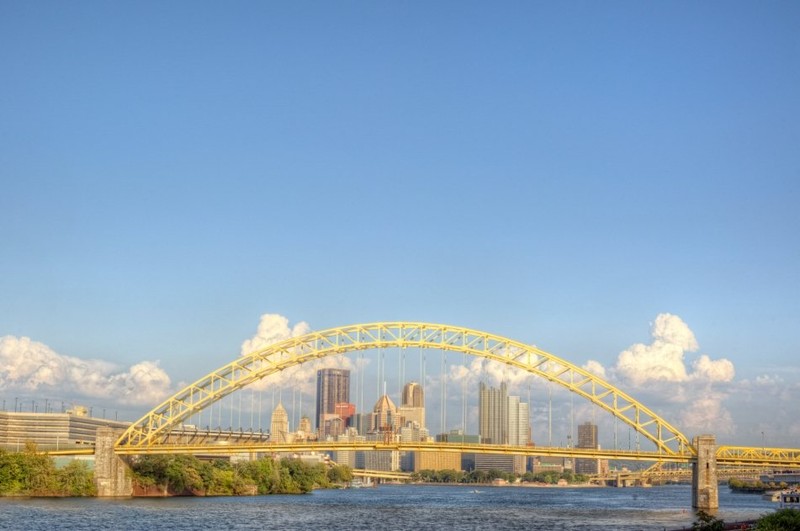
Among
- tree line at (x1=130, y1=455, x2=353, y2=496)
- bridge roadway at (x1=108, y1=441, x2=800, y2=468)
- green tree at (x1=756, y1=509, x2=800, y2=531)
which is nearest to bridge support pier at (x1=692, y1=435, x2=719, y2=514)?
bridge roadway at (x1=108, y1=441, x2=800, y2=468)

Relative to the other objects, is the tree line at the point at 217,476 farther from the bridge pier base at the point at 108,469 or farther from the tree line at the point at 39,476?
the tree line at the point at 39,476

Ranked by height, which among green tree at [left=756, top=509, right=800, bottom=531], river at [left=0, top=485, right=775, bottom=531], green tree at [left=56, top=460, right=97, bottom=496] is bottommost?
river at [left=0, top=485, right=775, bottom=531]

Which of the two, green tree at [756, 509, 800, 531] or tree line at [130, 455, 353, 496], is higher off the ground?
green tree at [756, 509, 800, 531]

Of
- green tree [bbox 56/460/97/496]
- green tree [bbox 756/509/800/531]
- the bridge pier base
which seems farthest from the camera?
→ the bridge pier base

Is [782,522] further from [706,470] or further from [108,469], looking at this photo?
[108,469]

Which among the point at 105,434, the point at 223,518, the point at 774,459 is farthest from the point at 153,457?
the point at 774,459

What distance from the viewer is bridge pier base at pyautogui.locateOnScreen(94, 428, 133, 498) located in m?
113

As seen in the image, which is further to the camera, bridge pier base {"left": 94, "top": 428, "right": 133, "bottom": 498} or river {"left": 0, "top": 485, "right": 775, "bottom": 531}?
bridge pier base {"left": 94, "top": 428, "right": 133, "bottom": 498}

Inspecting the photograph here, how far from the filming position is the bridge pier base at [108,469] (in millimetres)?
113281

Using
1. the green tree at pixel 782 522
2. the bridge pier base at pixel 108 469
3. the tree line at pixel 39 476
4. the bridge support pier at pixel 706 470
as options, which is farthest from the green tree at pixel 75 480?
the green tree at pixel 782 522

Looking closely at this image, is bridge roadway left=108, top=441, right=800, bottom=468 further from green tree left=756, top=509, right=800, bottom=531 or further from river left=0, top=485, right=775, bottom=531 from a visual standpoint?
green tree left=756, top=509, right=800, bottom=531

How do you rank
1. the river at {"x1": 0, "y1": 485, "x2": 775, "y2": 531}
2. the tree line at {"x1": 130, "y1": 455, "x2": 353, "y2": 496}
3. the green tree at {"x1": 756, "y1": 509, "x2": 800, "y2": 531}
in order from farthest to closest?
the tree line at {"x1": 130, "y1": 455, "x2": 353, "y2": 496}, the river at {"x1": 0, "y1": 485, "x2": 775, "y2": 531}, the green tree at {"x1": 756, "y1": 509, "x2": 800, "y2": 531}

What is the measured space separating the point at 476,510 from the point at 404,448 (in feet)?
53.2

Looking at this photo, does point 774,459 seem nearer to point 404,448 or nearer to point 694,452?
point 694,452
